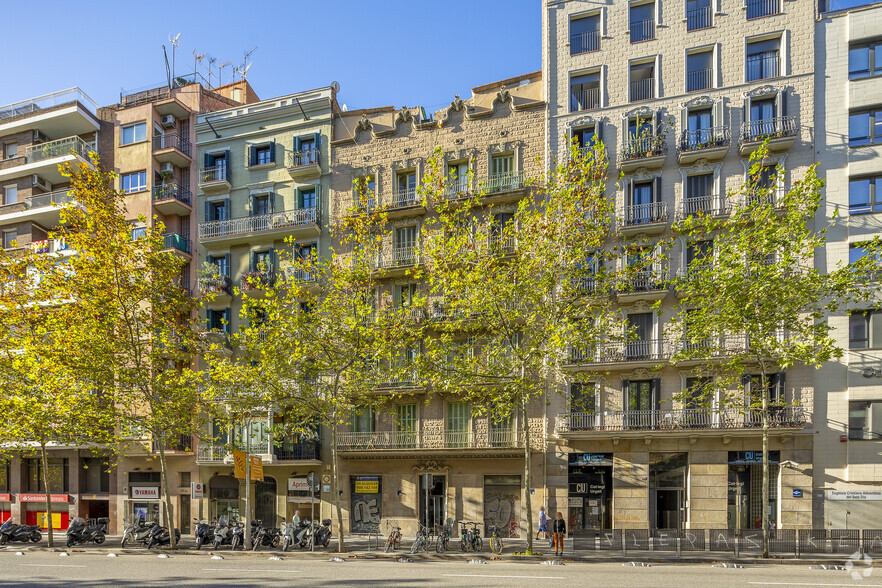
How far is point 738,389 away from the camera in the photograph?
27.2 m

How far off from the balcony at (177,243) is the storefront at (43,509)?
1508 centimetres

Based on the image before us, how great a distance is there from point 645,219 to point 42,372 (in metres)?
26.3

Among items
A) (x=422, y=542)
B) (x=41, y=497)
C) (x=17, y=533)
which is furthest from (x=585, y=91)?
(x=41, y=497)

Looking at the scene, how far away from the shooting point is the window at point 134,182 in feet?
125

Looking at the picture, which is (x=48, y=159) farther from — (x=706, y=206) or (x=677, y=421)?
(x=677, y=421)

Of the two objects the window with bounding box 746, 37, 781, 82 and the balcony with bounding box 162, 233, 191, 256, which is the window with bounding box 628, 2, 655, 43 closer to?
the window with bounding box 746, 37, 781, 82

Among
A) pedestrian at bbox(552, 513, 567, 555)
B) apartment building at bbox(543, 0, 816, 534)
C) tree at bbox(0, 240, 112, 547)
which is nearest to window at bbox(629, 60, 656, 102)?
apartment building at bbox(543, 0, 816, 534)

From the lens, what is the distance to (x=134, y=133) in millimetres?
38531

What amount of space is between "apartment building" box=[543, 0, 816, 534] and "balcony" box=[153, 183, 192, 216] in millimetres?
20810

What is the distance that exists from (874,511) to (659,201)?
49.4ft

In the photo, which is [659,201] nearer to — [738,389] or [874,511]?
[738,389]

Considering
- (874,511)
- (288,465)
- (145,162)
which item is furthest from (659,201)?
(145,162)

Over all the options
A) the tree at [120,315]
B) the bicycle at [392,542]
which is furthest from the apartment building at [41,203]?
the bicycle at [392,542]

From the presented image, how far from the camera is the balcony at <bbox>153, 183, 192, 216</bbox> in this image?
36594 millimetres
